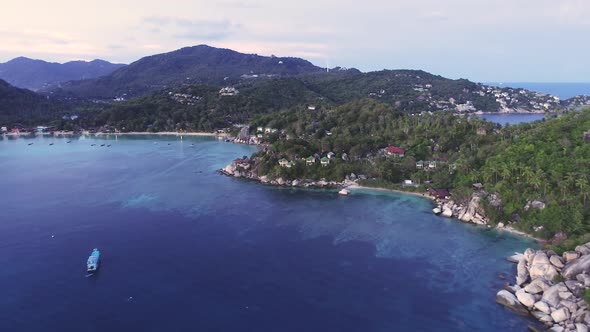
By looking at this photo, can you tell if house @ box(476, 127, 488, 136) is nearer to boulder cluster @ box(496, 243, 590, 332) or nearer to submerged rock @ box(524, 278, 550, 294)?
boulder cluster @ box(496, 243, 590, 332)

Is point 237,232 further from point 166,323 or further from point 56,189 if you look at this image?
point 56,189

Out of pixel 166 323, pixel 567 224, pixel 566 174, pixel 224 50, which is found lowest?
pixel 166 323

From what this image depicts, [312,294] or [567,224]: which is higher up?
[567,224]

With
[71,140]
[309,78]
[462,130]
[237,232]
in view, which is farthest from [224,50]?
[237,232]

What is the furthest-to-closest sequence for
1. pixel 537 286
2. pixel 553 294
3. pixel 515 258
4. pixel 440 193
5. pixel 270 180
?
1. pixel 270 180
2. pixel 440 193
3. pixel 515 258
4. pixel 537 286
5. pixel 553 294

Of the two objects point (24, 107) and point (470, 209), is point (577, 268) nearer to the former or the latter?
point (470, 209)

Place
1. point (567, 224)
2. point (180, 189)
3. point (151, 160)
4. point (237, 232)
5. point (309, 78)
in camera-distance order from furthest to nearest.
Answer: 1. point (309, 78)
2. point (151, 160)
3. point (180, 189)
4. point (237, 232)
5. point (567, 224)

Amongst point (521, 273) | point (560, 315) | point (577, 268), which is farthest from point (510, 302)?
point (577, 268)
